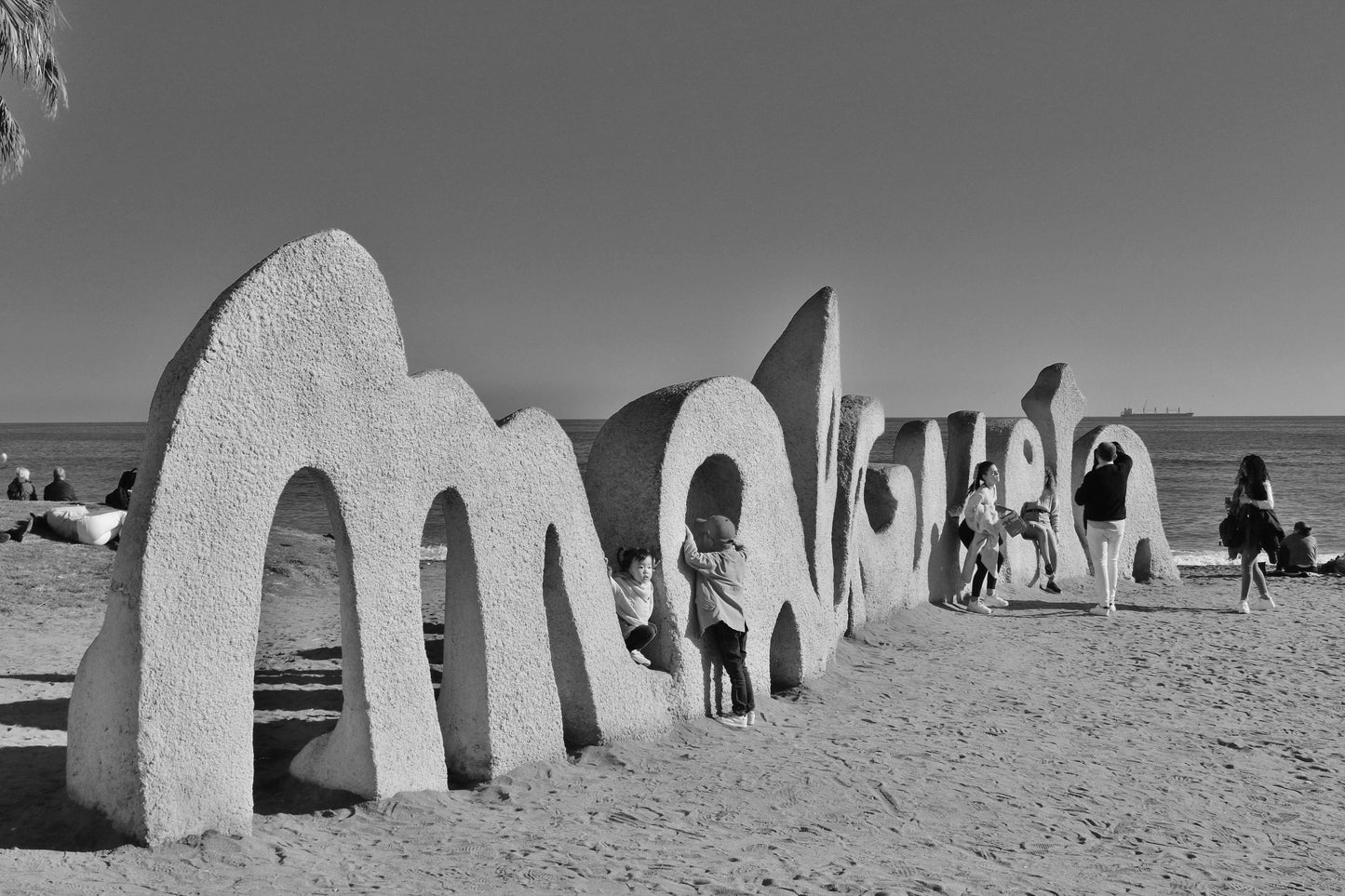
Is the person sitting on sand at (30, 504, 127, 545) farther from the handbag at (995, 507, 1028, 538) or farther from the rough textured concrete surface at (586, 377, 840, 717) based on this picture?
the handbag at (995, 507, 1028, 538)

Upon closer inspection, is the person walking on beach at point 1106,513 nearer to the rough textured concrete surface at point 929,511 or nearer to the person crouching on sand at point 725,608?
the rough textured concrete surface at point 929,511

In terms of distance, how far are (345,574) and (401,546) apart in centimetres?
33

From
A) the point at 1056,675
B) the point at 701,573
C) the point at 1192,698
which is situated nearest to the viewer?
the point at 701,573

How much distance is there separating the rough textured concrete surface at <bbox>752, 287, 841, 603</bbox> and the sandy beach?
1.17 m

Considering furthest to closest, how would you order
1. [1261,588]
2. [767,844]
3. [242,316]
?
[1261,588]
[767,844]
[242,316]

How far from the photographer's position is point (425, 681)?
510cm

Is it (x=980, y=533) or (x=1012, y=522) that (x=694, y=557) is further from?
(x=1012, y=522)

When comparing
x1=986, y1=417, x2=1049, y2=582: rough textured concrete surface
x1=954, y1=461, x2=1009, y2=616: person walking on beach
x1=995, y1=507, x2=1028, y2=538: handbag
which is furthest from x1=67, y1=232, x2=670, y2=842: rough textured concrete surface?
x1=986, y1=417, x2=1049, y2=582: rough textured concrete surface

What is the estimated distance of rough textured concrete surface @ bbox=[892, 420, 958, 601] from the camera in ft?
36.9

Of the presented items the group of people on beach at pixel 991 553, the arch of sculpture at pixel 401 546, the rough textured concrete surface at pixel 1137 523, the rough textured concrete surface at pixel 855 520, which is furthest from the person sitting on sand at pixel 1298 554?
the arch of sculpture at pixel 401 546

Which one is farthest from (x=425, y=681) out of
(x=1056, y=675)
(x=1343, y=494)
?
(x=1343, y=494)

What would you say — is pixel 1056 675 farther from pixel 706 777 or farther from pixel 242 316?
pixel 242 316

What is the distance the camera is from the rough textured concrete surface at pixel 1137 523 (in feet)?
46.3

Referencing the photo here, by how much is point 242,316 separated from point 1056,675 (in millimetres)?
7284
